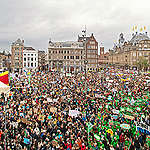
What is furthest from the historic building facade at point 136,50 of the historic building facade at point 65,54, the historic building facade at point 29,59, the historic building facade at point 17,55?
the historic building facade at point 17,55

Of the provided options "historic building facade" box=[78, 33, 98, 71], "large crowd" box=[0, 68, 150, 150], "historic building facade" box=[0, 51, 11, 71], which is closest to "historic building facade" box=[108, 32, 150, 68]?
"historic building facade" box=[78, 33, 98, 71]

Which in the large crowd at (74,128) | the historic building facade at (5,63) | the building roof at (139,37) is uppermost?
the building roof at (139,37)

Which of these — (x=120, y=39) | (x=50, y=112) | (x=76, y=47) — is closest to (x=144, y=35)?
(x=120, y=39)

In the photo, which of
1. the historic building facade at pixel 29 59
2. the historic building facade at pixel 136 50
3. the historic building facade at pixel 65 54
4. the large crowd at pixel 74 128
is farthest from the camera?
the historic building facade at pixel 136 50

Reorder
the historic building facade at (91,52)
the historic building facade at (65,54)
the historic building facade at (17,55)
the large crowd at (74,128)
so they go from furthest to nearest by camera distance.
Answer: the historic building facade at (17,55)
the historic building facade at (91,52)
the historic building facade at (65,54)
the large crowd at (74,128)

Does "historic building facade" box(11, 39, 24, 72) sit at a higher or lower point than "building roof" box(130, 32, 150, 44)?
lower

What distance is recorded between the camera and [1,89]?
9.93 meters

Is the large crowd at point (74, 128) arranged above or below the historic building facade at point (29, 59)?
below

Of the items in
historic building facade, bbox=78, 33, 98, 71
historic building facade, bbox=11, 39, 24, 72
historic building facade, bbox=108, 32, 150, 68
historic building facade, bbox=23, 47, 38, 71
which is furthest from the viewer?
historic building facade, bbox=108, 32, 150, 68

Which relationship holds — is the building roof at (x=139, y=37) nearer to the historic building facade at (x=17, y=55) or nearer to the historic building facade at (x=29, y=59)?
the historic building facade at (x=29, y=59)

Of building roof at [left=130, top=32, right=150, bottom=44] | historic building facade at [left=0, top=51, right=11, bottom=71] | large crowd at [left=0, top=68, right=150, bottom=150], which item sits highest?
building roof at [left=130, top=32, right=150, bottom=44]

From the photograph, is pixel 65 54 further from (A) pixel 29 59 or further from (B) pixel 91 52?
(A) pixel 29 59

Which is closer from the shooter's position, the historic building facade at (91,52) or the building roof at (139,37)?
the historic building facade at (91,52)

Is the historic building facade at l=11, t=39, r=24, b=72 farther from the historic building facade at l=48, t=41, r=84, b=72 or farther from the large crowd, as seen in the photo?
the large crowd
